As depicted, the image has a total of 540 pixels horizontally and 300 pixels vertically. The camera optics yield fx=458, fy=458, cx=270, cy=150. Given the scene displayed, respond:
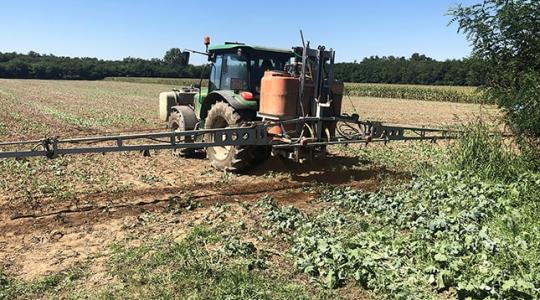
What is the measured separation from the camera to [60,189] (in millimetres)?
7527

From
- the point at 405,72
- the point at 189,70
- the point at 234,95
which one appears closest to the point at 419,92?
A: the point at 405,72

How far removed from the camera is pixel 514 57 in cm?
698

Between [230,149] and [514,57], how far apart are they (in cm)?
504

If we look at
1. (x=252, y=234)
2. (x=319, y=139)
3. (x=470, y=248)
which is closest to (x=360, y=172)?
(x=319, y=139)

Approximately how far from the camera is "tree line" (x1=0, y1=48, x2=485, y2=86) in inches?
2611

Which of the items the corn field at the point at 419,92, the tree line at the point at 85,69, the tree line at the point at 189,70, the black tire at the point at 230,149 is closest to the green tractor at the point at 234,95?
the black tire at the point at 230,149

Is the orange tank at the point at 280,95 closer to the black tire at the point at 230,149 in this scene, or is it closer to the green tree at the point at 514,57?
the black tire at the point at 230,149

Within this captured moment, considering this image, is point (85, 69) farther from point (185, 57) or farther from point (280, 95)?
point (280, 95)

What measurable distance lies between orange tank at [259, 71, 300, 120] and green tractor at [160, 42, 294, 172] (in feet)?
2.18

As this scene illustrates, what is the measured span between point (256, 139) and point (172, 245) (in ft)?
10.1

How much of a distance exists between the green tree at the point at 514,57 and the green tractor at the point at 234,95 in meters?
3.63

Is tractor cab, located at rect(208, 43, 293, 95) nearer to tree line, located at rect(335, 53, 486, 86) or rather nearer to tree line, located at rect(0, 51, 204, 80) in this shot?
tree line, located at rect(335, 53, 486, 86)

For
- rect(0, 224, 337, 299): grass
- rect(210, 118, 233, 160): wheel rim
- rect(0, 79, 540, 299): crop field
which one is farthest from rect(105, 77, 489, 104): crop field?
rect(0, 224, 337, 299): grass

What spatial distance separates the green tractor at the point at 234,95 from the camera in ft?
28.5
